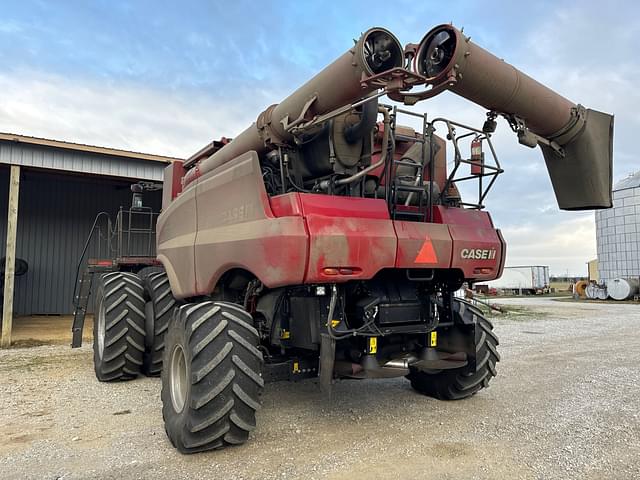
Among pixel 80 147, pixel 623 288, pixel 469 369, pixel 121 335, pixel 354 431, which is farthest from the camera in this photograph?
pixel 623 288

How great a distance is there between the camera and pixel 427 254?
4301 millimetres

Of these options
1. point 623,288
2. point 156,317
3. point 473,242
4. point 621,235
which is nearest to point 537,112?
point 473,242

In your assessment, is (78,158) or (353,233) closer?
(353,233)

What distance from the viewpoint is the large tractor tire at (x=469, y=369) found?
507cm

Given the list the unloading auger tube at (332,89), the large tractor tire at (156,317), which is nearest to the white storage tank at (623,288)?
the large tractor tire at (156,317)

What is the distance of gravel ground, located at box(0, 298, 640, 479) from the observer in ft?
12.0

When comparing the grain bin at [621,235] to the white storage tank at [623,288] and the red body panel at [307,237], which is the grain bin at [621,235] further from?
the red body panel at [307,237]

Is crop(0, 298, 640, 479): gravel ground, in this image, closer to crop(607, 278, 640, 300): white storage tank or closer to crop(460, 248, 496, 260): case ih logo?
crop(460, 248, 496, 260): case ih logo

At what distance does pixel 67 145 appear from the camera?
1094 centimetres

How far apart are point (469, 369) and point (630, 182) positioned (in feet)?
113

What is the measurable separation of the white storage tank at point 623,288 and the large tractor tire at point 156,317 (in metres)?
29.3

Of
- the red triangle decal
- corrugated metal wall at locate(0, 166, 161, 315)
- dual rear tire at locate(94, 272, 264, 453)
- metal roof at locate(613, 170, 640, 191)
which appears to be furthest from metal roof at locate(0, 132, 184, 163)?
metal roof at locate(613, 170, 640, 191)

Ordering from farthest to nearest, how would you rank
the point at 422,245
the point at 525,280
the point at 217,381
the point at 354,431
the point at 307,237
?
the point at 525,280, the point at 354,431, the point at 422,245, the point at 217,381, the point at 307,237

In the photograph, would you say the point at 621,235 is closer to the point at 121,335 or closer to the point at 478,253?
the point at 478,253
